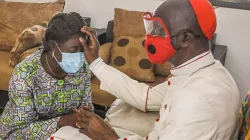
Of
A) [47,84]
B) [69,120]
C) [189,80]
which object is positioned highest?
[189,80]

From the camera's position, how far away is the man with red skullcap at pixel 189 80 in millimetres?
1099

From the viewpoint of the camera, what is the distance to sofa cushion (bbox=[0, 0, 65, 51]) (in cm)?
317

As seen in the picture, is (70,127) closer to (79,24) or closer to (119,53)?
(79,24)

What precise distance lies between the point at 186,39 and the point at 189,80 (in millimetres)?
145

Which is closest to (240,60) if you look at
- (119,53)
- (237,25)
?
(237,25)

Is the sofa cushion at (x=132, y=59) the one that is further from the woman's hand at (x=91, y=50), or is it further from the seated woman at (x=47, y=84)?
the woman's hand at (x=91, y=50)

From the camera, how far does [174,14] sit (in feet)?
3.99

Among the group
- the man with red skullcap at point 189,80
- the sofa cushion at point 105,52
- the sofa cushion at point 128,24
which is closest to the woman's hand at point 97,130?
the man with red skullcap at point 189,80

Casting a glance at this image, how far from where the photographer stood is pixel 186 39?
4.00 ft

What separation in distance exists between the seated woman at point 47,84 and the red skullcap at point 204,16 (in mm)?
667

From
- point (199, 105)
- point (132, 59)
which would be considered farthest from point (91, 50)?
point (132, 59)

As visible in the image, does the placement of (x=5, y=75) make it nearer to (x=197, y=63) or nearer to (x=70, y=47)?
(x=70, y=47)

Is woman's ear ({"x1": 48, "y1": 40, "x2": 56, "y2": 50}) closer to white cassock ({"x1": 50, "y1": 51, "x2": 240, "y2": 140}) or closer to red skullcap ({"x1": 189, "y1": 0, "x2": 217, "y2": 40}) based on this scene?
white cassock ({"x1": 50, "y1": 51, "x2": 240, "y2": 140})

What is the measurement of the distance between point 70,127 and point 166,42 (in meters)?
0.58
